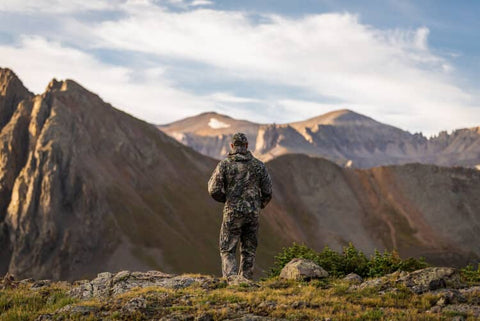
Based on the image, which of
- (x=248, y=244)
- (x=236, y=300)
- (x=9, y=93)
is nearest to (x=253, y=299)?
(x=236, y=300)

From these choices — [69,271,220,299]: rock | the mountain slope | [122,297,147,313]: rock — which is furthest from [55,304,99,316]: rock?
the mountain slope

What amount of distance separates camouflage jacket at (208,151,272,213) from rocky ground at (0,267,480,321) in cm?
206

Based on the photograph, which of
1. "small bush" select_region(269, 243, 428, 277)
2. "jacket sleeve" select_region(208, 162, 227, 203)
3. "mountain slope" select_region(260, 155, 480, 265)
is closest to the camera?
"jacket sleeve" select_region(208, 162, 227, 203)

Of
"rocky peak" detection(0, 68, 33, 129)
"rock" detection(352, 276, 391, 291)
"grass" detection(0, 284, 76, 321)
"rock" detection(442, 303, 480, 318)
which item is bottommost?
"grass" detection(0, 284, 76, 321)

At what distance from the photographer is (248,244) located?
44.9 ft

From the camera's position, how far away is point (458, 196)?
359 feet

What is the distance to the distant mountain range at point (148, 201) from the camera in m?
71.4

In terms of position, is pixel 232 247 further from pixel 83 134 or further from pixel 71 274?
pixel 83 134

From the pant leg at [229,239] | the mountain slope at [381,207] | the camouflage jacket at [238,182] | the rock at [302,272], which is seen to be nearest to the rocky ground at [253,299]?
the rock at [302,272]

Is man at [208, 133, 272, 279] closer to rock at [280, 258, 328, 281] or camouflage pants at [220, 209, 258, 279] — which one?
camouflage pants at [220, 209, 258, 279]

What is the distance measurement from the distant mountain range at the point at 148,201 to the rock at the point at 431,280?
60.6m

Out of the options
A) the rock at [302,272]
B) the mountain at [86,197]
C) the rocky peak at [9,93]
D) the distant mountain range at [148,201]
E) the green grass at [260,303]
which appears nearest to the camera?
the green grass at [260,303]

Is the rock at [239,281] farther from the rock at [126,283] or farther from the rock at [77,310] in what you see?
the rock at [77,310]

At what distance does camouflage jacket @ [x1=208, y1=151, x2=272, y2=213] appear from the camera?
13273mm
